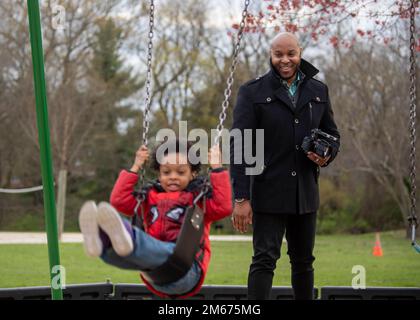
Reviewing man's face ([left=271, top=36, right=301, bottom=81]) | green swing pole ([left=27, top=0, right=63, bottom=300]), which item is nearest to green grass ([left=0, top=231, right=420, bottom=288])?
green swing pole ([left=27, top=0, right=63, bottom=300])

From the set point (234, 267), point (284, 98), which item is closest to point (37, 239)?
point (234, 267)

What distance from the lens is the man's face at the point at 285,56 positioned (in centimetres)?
359

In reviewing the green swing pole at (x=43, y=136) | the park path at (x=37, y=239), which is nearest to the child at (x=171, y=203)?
the green swing pole at (x=43, y=136)

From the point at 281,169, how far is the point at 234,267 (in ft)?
18.2

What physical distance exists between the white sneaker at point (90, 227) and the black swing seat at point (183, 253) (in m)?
0.32

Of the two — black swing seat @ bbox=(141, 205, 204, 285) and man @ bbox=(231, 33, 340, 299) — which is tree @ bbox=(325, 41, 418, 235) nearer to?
man @ bbox=(231, 33, 340, 299)

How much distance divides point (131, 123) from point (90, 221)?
63.5ft

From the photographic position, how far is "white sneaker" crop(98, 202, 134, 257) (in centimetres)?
274

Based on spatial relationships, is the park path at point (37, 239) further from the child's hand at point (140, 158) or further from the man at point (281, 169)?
the child's hand at point (140, 158)

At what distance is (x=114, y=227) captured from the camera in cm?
275

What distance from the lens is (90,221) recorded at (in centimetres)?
276
